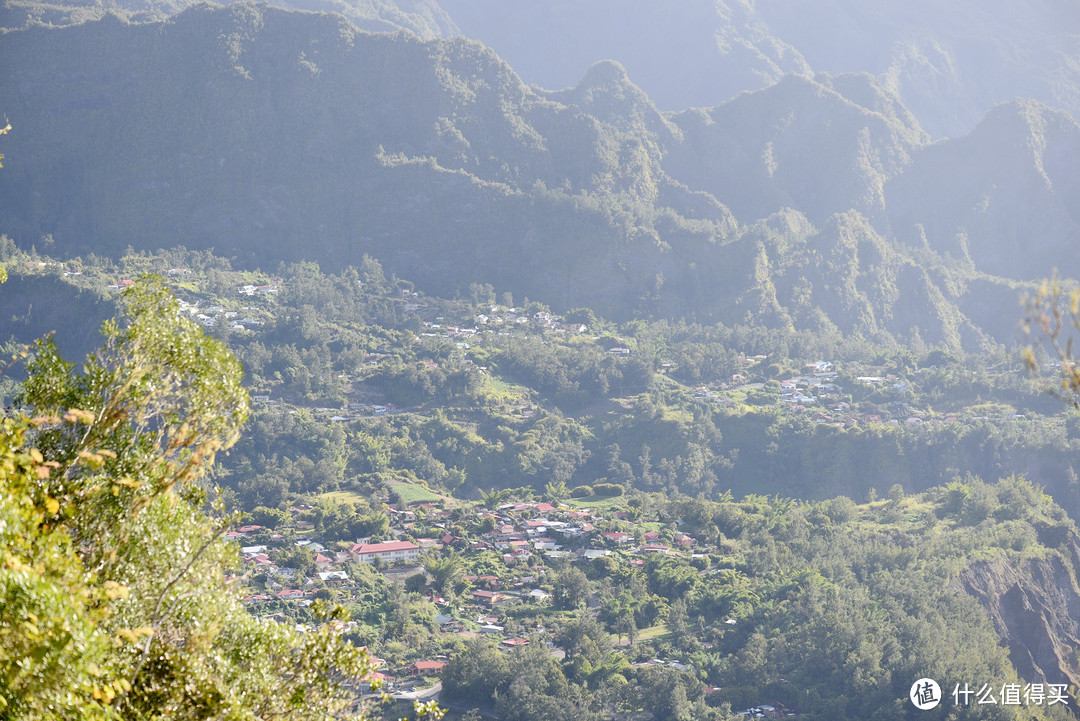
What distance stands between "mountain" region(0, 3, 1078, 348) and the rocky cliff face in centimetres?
4103

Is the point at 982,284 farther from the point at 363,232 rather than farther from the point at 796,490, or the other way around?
the point at 363,232

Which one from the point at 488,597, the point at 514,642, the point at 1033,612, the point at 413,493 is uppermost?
the point at 413,493

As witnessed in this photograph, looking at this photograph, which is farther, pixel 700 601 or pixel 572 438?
pixel 572 438

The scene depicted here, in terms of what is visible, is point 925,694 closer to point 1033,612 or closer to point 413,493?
point 1033,612

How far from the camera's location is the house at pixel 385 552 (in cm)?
3519

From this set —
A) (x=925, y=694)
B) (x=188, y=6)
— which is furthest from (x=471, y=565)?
(x=188, y=6)

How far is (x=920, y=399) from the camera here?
60.7 metres

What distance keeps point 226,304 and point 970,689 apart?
49.2 m

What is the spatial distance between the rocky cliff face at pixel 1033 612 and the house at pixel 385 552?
64.0 feet

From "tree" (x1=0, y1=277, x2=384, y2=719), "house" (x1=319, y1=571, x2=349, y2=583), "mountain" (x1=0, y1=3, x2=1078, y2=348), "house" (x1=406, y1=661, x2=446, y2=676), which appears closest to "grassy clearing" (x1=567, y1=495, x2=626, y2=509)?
"house" (x1=319, y1=571, x2=349, y2=583)

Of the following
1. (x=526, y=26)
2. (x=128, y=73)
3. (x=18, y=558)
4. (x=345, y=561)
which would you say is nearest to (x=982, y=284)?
(x=345, y=561)

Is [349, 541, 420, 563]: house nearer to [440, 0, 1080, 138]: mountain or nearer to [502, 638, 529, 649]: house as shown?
[502, 638, 529, 649]: house

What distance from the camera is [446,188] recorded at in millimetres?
80500

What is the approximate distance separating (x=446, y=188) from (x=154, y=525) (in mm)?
75473
